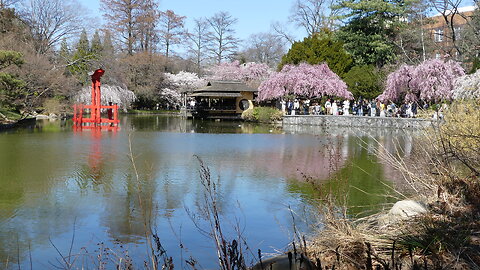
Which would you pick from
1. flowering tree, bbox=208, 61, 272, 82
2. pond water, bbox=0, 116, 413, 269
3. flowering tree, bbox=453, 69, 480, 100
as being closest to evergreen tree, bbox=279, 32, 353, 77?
flowering tree, bbox=208, 61, 272, 82

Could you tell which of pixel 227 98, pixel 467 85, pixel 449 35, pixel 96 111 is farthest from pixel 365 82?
pixel 96 111

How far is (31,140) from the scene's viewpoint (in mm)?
15281

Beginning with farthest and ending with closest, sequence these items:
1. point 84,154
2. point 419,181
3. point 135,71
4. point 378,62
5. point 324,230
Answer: point 135,71 → point 378,62 → point 84,154 → point 419,181 → point 324,230

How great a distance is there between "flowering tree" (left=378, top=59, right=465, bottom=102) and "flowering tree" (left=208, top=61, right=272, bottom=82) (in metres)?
14.8

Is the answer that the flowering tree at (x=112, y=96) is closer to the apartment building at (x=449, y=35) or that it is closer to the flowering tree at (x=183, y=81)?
the flowering tree at (x=183, y=81)

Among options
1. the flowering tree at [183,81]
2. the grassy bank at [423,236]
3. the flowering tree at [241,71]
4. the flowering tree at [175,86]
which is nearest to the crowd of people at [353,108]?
the flowering tree at [241,71]

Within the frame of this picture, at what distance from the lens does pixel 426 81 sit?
26375mm

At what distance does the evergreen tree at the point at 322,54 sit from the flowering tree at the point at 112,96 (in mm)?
12868

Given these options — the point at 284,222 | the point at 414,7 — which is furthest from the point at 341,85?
the point at 284,222

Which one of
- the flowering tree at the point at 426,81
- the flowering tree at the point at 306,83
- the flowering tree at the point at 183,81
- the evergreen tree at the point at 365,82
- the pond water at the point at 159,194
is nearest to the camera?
the pond water at the point at 159,194

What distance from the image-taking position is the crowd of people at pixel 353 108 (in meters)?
26.6

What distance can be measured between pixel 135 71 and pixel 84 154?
29797mm

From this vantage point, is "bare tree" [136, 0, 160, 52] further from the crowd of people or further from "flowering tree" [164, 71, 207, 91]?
the crowd of people

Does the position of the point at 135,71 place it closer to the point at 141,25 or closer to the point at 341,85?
the point at 141,25
